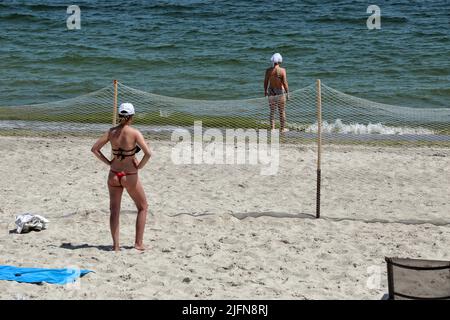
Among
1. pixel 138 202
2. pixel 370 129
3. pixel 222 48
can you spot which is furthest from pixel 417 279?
pixel 222 48

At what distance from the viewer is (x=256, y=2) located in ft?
99.9

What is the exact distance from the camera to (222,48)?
24.7m

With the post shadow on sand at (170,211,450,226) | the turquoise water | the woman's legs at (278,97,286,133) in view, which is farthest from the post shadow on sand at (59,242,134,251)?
the turquoise water

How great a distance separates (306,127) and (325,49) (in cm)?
1043

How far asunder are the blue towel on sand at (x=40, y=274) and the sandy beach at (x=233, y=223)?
105 millimetres

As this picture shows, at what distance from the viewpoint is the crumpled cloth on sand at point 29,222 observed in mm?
9125

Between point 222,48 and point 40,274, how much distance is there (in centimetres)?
1761

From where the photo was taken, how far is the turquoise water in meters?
21.0

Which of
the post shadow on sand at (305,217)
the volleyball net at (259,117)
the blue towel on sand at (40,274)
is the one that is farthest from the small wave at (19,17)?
the blue towel on sand at (40,274)

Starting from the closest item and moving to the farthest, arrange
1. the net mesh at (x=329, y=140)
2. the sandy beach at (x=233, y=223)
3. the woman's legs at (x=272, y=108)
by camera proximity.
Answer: the sandy beach at (x=233, y=223) < the net mesh at (x=329, y=140) < the woman's legs at (x=272, y=108)

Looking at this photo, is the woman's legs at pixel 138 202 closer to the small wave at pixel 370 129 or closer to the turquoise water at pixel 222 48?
the small wave at pixel 370 129

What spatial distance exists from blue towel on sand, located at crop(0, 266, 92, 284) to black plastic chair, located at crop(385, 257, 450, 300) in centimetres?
274

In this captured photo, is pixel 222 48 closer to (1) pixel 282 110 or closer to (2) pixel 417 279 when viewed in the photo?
(1) pixel 282 110

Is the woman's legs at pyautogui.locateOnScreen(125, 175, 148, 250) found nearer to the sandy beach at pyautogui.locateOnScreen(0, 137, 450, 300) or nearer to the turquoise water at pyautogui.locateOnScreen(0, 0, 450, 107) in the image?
the sandy beach at pyautogui.locateOnScreen(0, 137, 450, 300)
